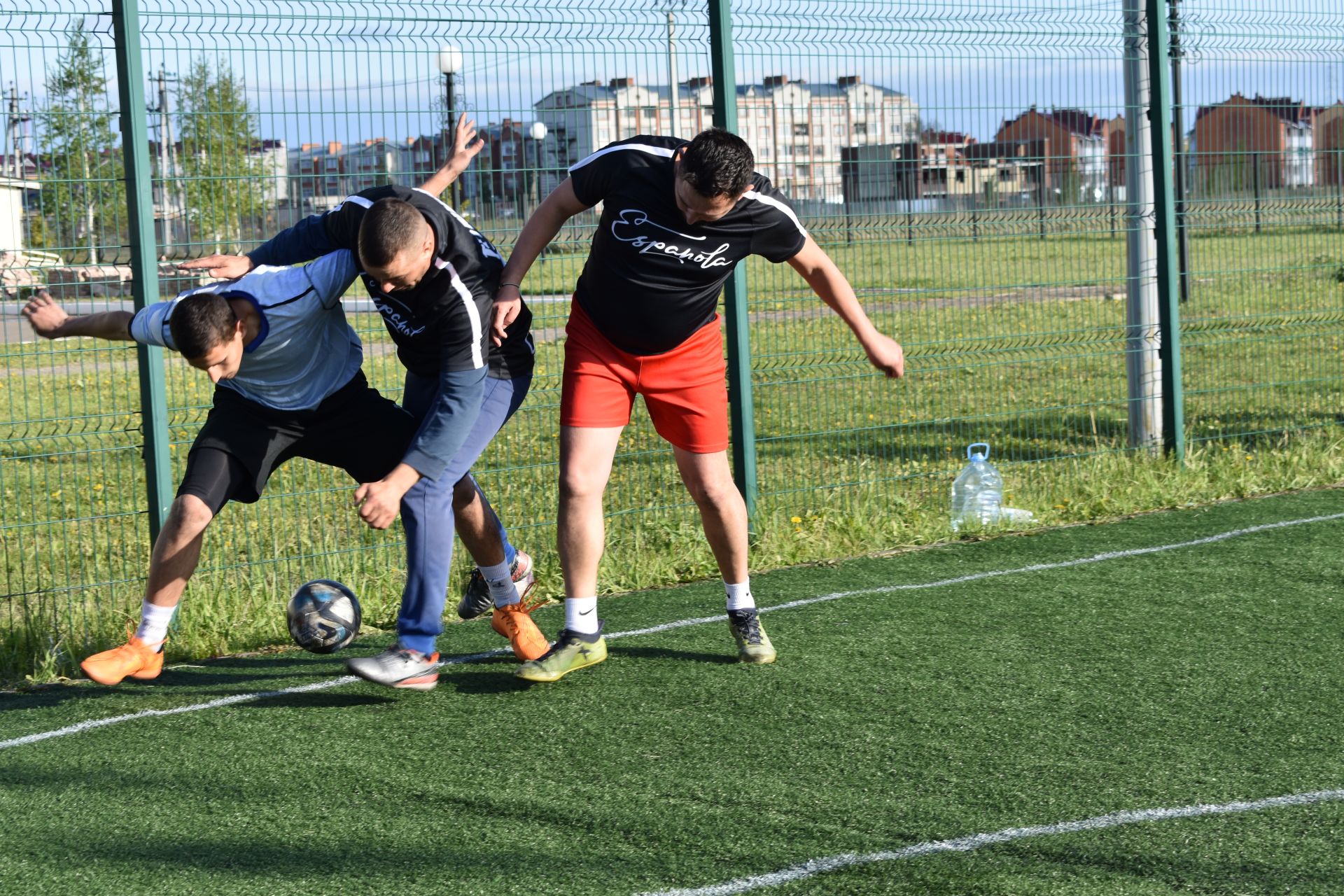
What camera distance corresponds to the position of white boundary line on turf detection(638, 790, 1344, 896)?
3557 mm

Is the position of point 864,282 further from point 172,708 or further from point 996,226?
point 172,708

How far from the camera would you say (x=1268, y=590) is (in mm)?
6488

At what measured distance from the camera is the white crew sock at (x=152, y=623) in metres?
5.23

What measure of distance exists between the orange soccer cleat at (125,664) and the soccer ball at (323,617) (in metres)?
0.49

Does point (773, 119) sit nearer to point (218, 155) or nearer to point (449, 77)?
point (449, 77)

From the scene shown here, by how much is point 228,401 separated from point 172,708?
114 centimetres

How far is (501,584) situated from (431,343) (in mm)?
1053

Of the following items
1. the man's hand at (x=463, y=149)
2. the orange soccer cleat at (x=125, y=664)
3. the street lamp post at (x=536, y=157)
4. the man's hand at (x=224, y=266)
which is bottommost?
the orange soccer cleat at (x=125, y=664)

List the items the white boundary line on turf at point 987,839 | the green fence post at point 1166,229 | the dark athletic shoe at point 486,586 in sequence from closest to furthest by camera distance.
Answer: the white boundary line on turf at point 987,839
the dark athletic shoe at point 486,586
the green fence post at point 1166,229

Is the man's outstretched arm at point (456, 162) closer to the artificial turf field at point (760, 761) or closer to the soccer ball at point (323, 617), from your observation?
the soccer ball at point (323, 617)

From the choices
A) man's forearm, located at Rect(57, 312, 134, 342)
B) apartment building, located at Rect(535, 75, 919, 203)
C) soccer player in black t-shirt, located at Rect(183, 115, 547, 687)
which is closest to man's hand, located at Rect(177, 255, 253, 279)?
soccer player in black t-shirt, located at Rect(183, 115, 547, 687)

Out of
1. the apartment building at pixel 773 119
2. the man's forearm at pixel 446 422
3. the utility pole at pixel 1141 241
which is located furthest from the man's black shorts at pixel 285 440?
the utility pole at pixel 1141 241

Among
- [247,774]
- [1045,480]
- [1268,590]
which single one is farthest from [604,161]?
[1045,480]

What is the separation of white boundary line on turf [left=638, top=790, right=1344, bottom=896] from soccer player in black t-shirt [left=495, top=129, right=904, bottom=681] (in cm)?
188
